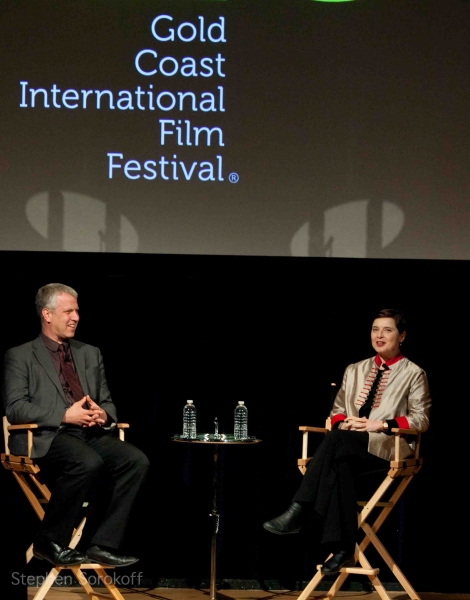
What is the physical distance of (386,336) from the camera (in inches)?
186

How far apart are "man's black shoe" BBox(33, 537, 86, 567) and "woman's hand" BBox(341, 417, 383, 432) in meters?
1.36

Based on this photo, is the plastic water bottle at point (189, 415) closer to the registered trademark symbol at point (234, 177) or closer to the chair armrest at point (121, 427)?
the chair armrest at point (121, 427)

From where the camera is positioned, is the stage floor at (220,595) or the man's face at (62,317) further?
the stage floor at (220,595)

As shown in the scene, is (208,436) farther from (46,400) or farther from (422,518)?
(422,518)

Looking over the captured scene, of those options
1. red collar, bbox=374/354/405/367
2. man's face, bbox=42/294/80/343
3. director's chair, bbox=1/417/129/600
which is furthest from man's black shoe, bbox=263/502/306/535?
man's face, bbox=42/294/80/343

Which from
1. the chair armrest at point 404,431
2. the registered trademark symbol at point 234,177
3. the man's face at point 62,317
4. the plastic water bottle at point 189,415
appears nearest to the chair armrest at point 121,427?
the plastic water bottle at point 189,415

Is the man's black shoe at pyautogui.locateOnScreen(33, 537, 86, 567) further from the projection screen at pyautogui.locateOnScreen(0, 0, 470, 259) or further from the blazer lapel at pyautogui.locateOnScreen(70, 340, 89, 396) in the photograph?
the projection screen at pyautogui.locateOnScreen(0, 0, 470, 259)

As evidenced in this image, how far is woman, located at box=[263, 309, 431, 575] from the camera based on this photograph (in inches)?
169

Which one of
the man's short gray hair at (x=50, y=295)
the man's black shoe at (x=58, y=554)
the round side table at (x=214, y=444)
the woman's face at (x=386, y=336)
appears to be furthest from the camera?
the woman's face at (x=386, y=336)

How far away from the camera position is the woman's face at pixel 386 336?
15.5 feet

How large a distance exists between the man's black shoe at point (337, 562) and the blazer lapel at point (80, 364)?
1389mm

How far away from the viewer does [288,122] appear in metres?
4.98

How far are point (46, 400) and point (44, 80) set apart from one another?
1.68 meters

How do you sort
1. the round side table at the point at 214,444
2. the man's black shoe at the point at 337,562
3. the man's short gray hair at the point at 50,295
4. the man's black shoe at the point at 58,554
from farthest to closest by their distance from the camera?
the man's short gray hair at the point at 50,295 < the round side table at the point at 214,444 < the man's black shoe at the point at 337,562 < the man's black shoe at the point at 58,554
